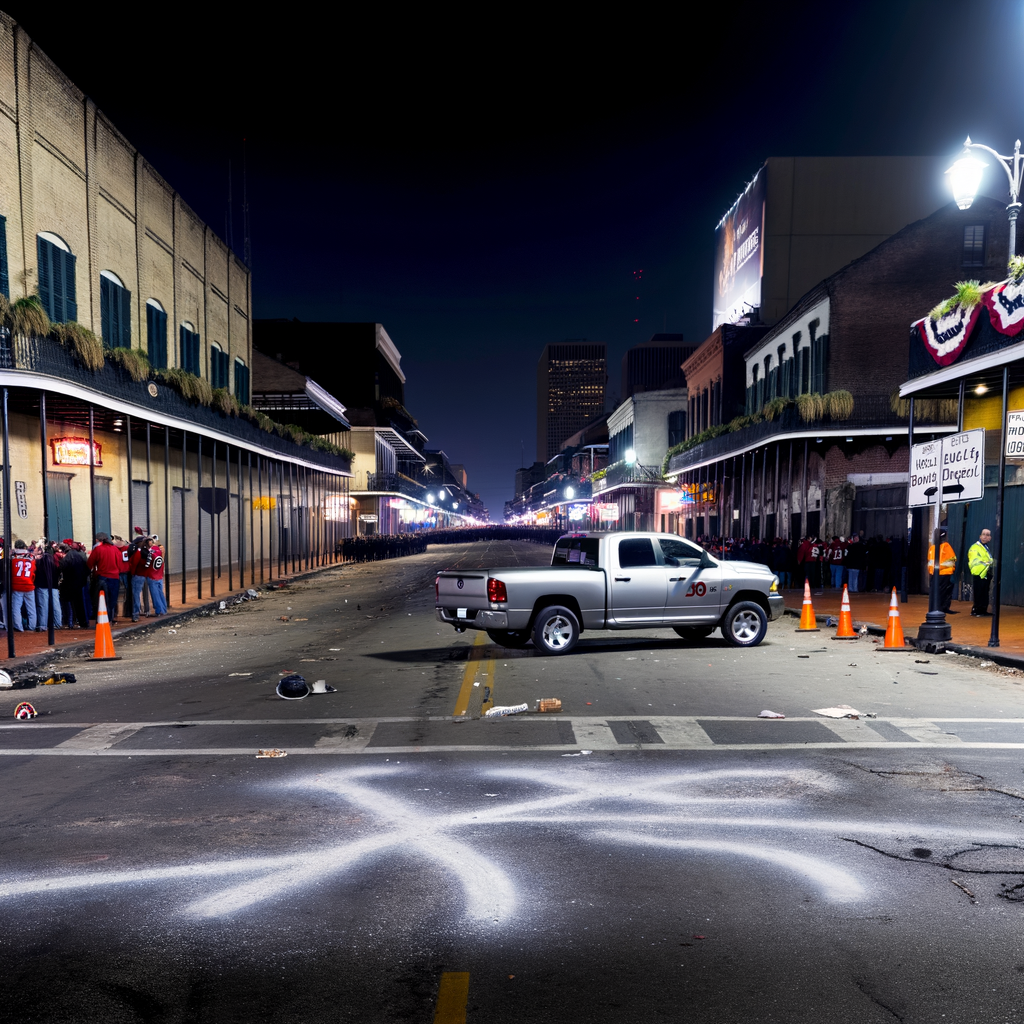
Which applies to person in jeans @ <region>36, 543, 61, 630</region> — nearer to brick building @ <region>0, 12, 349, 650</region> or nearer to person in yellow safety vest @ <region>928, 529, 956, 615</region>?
brick building @ <region>0, 12, 349, 650</region>

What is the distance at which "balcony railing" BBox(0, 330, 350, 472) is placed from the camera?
15.0 metres

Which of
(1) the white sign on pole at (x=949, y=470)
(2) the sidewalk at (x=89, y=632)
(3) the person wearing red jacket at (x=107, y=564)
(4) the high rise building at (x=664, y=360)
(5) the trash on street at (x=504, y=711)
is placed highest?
(4) the high rise building at (x=664, y=360)

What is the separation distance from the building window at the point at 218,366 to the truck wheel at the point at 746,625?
26.8 m

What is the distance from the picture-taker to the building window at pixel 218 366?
3541 centimetres

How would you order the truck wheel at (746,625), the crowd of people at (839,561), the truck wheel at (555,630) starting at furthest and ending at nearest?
the crowd of people at (839,561)
the truck wheel at (746,625)
the truck wheel at (555,630)

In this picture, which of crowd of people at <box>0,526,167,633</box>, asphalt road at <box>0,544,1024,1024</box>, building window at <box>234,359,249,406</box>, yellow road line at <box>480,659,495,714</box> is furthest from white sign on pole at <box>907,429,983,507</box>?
building window at <box>234,359,249,406</box>

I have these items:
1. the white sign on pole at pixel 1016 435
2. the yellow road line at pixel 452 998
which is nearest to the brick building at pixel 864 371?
the white sign on pole at pixel 1016 435

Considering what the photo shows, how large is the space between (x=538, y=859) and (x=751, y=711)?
472cm

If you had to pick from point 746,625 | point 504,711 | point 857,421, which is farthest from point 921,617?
point 857,421

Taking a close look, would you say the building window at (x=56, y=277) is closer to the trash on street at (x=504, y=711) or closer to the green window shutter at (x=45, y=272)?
the green window shutter at (x=45, y=272)

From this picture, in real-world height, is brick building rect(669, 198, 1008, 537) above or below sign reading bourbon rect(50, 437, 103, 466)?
above

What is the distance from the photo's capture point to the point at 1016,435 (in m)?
14.1

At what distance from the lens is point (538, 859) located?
4.88 m

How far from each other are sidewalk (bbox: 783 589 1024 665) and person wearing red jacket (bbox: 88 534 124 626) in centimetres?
1403
